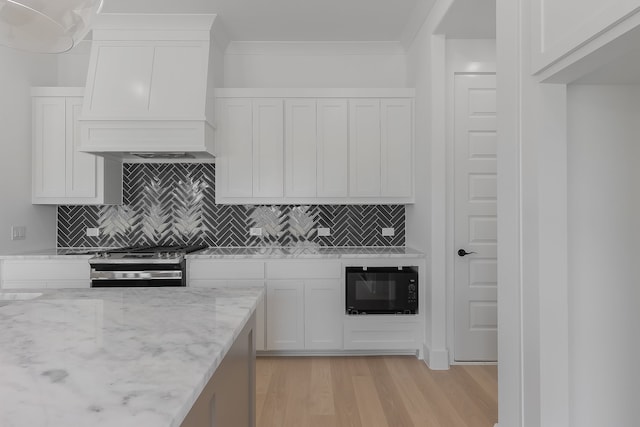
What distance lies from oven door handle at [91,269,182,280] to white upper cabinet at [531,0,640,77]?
2791 millimetres

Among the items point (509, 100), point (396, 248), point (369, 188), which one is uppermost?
point (509, 100)

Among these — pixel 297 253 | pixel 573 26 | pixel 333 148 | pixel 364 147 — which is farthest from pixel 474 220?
pixel 573 26

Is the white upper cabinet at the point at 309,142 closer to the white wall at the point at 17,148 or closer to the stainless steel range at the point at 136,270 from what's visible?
the stainless steel range at the point at 136,270

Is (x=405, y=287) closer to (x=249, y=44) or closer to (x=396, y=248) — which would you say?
(x=396, y=248)

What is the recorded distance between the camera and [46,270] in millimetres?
3297

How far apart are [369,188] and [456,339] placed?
1.49 meters

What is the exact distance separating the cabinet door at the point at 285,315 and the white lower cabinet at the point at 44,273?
5.01ft

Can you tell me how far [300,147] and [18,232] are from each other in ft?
8.55

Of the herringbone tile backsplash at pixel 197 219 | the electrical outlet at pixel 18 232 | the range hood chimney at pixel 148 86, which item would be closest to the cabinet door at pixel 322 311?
the herringbone tile backsplash at pixel 197 219

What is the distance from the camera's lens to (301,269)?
11.0 ft

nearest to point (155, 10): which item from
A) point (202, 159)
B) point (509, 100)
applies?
point (202, 159)

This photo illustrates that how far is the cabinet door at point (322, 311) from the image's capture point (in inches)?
132

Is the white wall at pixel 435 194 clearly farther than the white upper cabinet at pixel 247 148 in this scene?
No

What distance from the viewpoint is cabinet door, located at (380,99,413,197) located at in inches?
144
